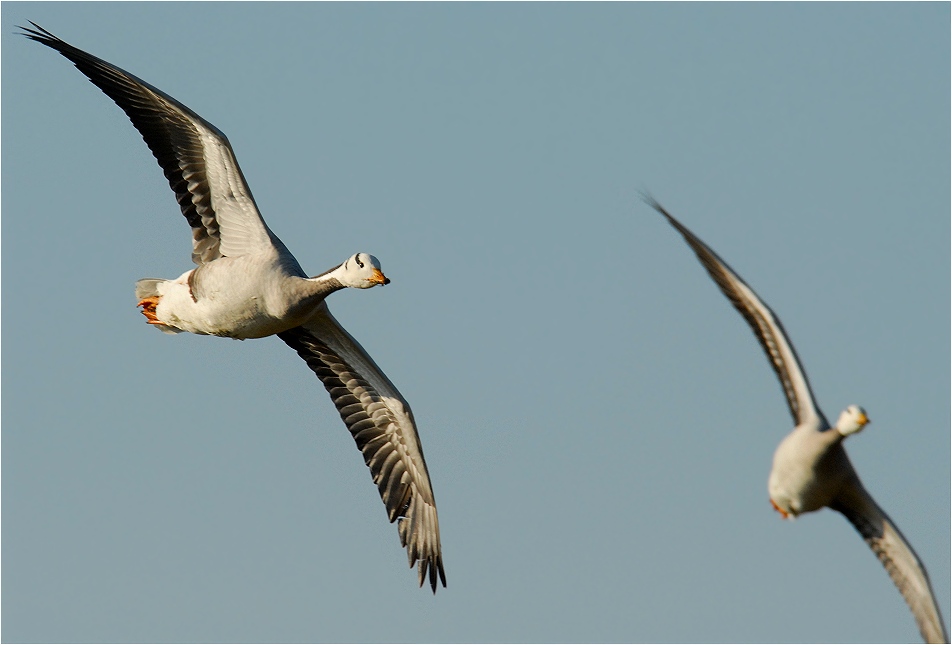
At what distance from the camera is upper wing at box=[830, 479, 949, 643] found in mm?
15062

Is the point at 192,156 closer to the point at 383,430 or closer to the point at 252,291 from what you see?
the point at 252,291

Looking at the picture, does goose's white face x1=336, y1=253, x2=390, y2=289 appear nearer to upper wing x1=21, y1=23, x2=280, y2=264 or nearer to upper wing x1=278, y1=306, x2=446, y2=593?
upper wing x1=21, y1=23, x2=280, y2=264

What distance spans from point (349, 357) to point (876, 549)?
6.48 metres

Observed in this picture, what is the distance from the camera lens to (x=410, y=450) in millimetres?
18250

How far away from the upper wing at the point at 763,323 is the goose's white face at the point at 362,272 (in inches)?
127

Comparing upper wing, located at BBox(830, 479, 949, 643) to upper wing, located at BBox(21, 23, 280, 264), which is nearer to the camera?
upper wing, located at BBox(830, 479, 949, 643)

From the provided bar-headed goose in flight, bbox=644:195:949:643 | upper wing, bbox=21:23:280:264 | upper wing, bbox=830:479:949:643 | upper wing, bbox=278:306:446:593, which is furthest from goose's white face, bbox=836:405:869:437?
upper wing, bbox=21:23:280:264

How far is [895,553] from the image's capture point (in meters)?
15.5

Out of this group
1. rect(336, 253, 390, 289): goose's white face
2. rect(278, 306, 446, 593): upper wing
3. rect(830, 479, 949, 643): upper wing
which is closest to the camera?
rect(830, 479, 949, 643): upper wing

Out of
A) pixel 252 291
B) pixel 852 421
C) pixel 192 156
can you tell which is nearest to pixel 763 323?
pixel 852 421

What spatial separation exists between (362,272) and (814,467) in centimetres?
504

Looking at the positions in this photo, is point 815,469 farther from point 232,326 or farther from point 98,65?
point 98,65

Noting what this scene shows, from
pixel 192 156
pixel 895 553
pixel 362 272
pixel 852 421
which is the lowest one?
pixel 895 553

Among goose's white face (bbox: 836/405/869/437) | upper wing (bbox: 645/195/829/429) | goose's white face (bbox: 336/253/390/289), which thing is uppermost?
goose's white face (bbox: 336/253/390/289)
